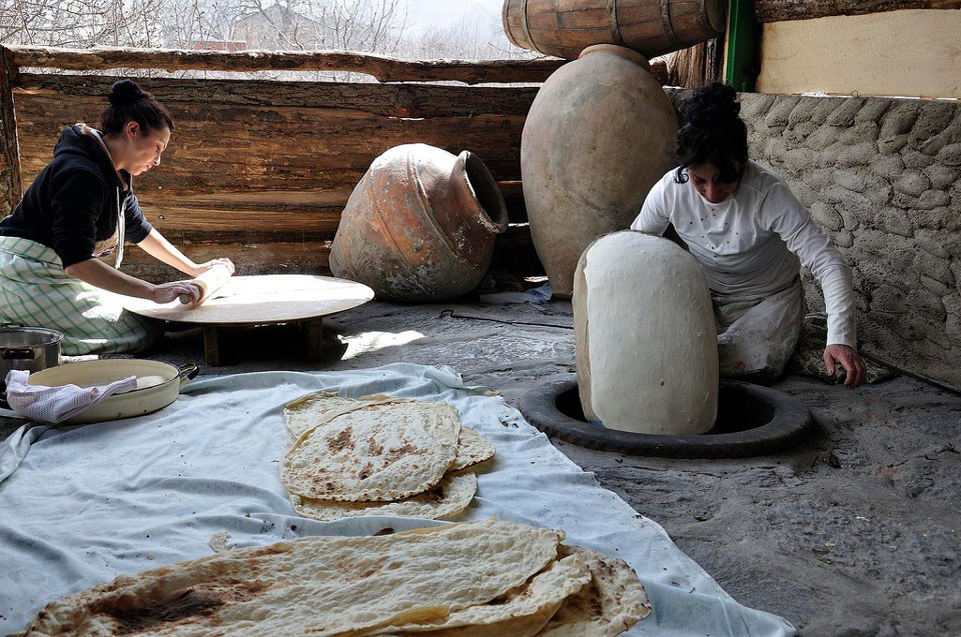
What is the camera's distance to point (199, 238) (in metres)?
5.62

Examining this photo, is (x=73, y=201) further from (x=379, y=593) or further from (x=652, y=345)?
(x=379, y=593)

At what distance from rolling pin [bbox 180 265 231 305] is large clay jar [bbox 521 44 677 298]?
1.99 metres

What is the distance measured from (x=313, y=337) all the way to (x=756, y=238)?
6.52 feet

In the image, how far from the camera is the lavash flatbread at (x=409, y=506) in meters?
2.29

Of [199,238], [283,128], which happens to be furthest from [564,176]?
[199,238]

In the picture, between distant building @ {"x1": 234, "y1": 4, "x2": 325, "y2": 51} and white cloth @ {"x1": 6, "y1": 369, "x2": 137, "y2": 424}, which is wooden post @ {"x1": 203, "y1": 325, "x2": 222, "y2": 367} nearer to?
white cloth @ {"x1": 6, "y1": 369, "x2": 137, "y2": 424}

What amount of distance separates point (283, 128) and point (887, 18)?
350 centimetres

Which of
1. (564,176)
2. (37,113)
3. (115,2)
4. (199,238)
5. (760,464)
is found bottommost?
(760,464)

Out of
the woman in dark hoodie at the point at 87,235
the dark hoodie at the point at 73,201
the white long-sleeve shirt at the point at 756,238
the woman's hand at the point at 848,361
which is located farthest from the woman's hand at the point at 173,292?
the woman's hand at the point at 848,361

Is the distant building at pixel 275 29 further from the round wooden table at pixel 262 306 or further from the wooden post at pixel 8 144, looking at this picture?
the round wooden table at pixel 262 306

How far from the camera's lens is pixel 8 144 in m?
5.16

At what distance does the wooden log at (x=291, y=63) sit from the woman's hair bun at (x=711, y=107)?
3.00m

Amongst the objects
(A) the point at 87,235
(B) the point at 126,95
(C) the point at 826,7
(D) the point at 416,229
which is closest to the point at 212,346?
(A) the point at 87,235

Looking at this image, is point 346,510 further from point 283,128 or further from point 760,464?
point 283,128
